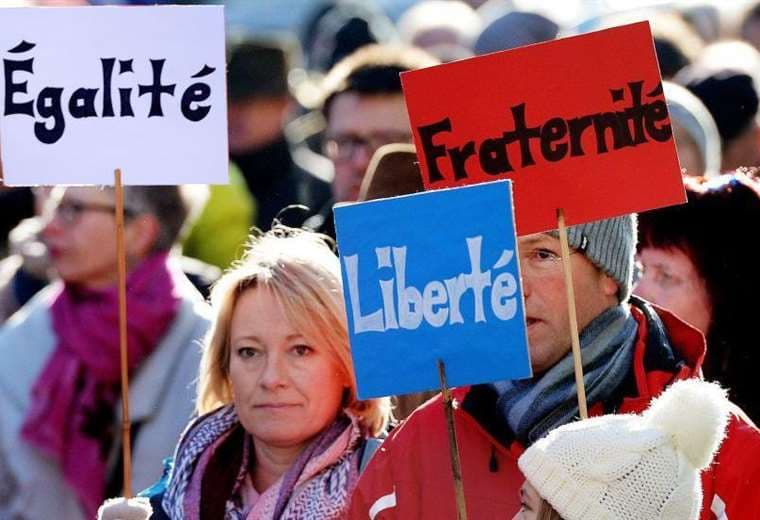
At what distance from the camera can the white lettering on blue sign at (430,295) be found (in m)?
3.56

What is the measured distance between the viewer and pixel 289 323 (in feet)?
14.6

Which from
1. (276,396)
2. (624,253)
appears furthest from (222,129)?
(624,253)

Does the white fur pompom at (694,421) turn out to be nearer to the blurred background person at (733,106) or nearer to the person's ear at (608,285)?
the person's ear at (608,285)

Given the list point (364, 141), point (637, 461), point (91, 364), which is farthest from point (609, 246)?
point (364, 141)

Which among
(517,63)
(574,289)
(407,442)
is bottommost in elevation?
(407,442)

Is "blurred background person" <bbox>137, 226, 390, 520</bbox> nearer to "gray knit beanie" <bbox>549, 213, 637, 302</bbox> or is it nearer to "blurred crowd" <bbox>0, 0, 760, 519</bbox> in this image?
"blurred crowd" <bbox>0, 0, 760, 519</bbox>

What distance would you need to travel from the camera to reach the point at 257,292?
4.53m

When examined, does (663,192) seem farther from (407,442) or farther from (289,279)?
(289,279)

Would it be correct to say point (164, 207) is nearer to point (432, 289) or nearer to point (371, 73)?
point (371, 73)

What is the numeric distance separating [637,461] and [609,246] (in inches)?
35.4

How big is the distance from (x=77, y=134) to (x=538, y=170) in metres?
1.01

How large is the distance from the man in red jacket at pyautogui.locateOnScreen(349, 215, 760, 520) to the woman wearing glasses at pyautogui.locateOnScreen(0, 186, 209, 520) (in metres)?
1.66

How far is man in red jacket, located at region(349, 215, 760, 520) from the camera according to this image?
3.86 metres

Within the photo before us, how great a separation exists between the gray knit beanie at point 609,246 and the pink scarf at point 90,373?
6.08 feet
